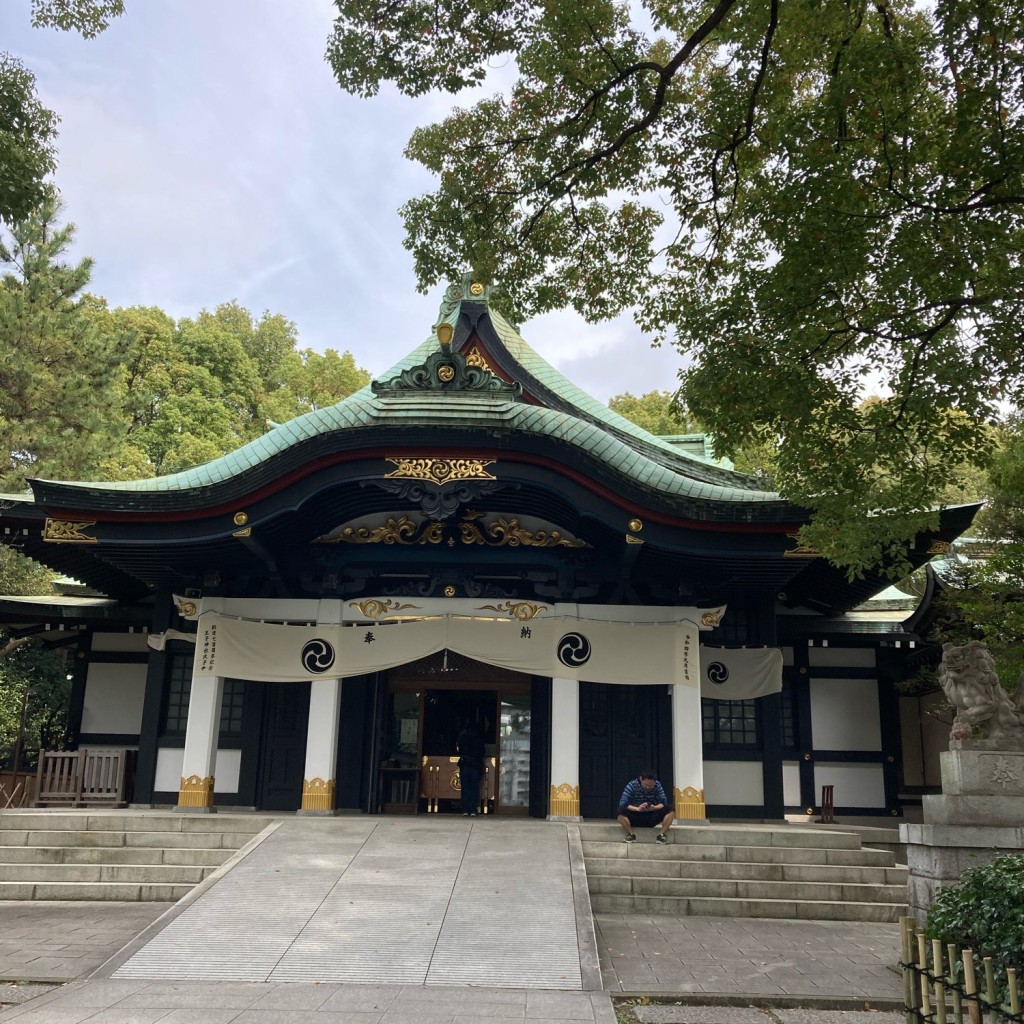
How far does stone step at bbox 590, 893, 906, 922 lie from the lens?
362 inches

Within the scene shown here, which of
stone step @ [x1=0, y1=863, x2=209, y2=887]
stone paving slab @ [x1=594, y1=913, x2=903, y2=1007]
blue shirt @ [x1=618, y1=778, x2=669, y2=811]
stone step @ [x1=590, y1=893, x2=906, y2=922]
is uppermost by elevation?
blue shirt @ [x1=618, y1=778, x2=669, y2=811]

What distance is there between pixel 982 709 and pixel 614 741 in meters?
6.28

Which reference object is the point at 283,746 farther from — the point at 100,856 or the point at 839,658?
the point at 839,658

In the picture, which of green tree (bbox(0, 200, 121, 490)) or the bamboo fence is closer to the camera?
the bamboo fence

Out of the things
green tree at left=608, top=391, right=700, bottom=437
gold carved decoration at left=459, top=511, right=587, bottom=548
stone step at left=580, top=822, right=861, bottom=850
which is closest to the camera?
stone step at left=580, top=822, right=861, bottom=850

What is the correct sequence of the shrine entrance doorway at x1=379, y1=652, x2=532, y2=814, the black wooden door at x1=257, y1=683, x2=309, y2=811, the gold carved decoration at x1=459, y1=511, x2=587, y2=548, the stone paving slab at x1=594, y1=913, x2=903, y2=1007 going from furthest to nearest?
the shrine entrance doorway at x1=379, y1=652, x2=532, y2=814, the black wooden door at x1=257, y1=683, x2=309, y2=811, the gold carved decoration at x1=459, y1=511, x2=587, y2=548, the stone paving slab at x1=594, y1=913, x2=903, y2=1007

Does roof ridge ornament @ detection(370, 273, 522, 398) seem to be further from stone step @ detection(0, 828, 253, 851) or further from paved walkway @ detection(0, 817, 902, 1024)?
stone step @ detection(0, 828, 253, 851)

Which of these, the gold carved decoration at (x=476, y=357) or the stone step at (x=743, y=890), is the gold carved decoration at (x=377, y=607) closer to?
the gold carved decoration at (x=476, y=357)

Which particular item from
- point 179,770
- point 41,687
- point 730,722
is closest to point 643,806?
point 730,722

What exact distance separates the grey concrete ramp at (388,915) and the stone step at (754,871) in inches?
21.5

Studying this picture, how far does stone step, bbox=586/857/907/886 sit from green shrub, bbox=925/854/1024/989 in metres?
4.42

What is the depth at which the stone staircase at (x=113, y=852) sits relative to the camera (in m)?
9.51

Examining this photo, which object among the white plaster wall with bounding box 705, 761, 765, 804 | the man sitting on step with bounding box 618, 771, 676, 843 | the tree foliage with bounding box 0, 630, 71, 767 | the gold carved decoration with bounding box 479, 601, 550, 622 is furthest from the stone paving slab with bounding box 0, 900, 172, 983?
the white plaster wall with bounding box 705, 761, 765, 804

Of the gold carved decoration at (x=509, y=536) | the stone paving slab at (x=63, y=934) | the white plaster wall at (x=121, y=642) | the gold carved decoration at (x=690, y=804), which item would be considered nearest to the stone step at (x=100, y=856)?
the stone paving slab at (x=63, y=934)
